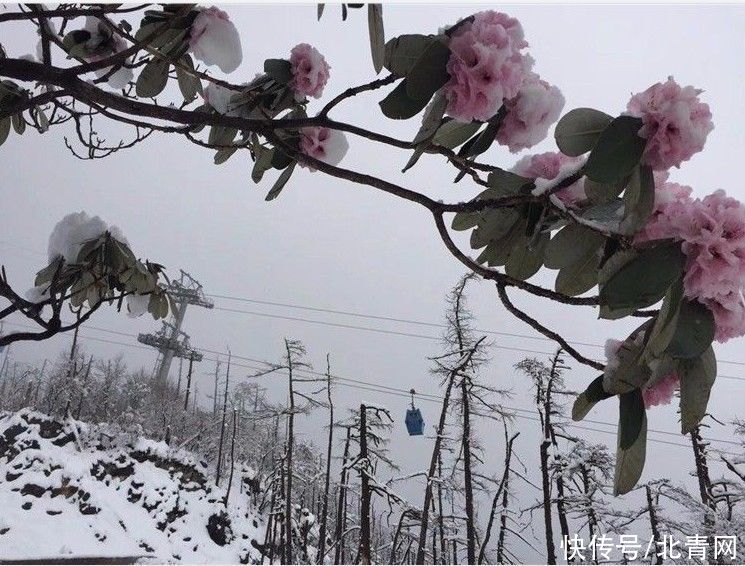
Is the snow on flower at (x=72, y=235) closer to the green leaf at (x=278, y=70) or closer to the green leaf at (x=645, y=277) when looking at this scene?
the green leaf at (x=278, y=70)

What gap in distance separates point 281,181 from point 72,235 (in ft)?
1.82

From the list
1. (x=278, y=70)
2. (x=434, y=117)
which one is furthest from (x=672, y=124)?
(x=278, y=70)

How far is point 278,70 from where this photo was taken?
3.35 ft

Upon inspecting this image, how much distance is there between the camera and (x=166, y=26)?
88 cm

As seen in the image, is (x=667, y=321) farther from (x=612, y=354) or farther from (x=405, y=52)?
(x=405, y=52)

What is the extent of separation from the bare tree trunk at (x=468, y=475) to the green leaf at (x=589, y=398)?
25.8 ft

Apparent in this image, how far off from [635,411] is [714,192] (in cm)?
29

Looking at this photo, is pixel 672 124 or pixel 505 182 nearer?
pixel 672 124

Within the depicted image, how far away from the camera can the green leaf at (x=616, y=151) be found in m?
0.58

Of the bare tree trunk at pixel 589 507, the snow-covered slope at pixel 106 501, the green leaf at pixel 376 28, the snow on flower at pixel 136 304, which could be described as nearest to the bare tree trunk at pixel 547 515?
the bare tree trunk at pixel 589 507

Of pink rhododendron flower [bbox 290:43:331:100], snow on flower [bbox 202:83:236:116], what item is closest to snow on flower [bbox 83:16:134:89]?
snow on flower [bbox 202:83:236:116]

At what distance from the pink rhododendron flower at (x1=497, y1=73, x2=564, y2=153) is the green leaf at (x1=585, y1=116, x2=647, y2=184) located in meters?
0.15

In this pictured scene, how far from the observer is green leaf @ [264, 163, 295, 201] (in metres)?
1.11

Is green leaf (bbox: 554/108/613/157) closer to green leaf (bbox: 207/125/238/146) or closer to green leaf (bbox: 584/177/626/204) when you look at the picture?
green leaf (bbox: 584/177/626/204)
